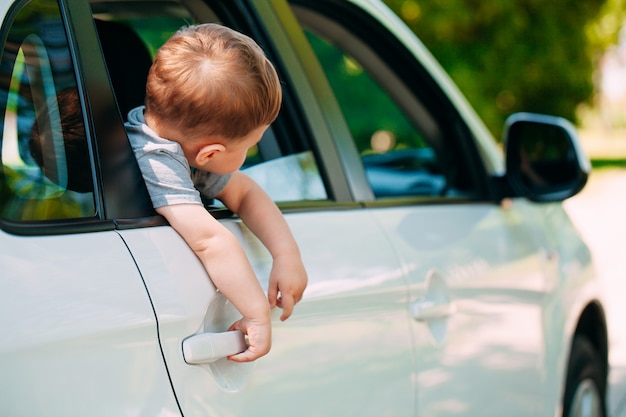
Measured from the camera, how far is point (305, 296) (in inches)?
79.5

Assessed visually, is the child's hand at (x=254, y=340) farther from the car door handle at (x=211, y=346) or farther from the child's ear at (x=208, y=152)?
the child's ear at (x=208, y=152)

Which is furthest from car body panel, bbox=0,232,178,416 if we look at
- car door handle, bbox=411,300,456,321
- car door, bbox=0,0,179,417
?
car door handle, bbox=411,300,456,321

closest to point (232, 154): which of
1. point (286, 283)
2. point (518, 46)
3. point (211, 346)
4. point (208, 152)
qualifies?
point (208, 152)

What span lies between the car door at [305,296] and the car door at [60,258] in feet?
0.22

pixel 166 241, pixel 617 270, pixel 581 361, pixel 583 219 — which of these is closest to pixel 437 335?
pixel 166 241

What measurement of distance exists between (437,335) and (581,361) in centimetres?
130

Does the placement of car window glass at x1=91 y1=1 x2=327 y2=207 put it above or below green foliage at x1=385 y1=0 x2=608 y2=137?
below

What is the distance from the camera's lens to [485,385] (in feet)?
9.07

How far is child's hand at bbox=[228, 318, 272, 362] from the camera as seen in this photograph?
1759mm

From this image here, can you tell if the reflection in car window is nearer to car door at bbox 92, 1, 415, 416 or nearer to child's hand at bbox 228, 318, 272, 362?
car door at bbox 92, 1, 415, 416

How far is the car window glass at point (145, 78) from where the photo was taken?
223 cm

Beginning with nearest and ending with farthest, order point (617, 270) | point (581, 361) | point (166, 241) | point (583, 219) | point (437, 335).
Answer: point (166, 241)
point (437, 335)
point (581, 361)
point (617, 270)
point (583, 219)

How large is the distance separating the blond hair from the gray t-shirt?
1.7 inches

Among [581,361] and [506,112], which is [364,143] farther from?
[581,361]
